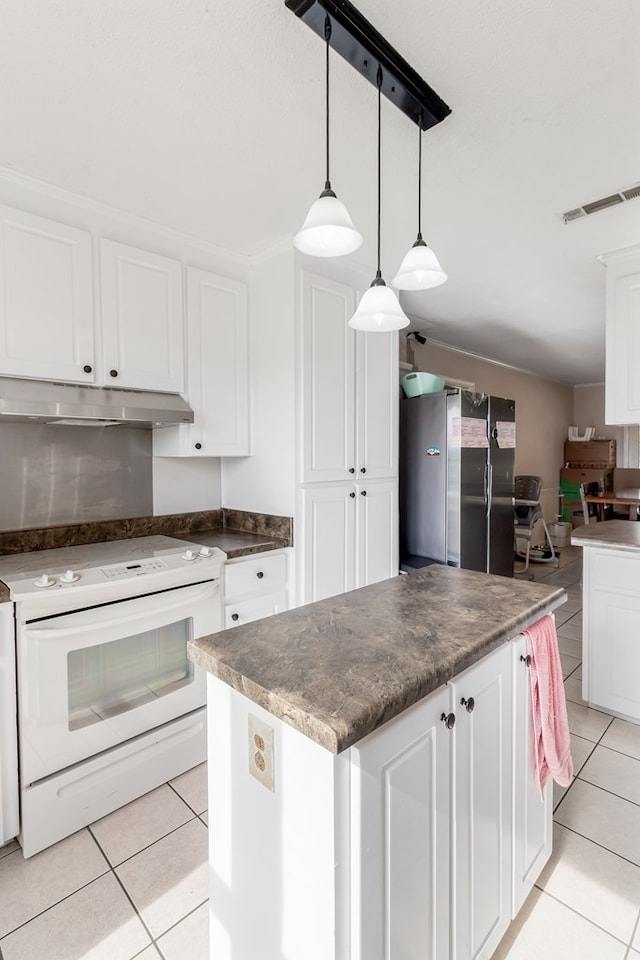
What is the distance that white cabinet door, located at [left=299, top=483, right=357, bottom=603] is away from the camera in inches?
98.8

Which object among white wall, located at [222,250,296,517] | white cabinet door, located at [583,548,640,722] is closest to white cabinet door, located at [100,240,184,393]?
white wall, located at [222,250,296,517]

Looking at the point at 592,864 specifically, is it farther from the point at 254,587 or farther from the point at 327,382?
the point at 327,382

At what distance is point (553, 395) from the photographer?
23.2 ft

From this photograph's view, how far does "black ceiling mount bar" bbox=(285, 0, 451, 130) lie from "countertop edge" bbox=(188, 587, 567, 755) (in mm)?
1554

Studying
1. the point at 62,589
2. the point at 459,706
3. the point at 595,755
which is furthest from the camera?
the point at 595,755

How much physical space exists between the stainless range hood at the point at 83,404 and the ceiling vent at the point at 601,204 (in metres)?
2.05

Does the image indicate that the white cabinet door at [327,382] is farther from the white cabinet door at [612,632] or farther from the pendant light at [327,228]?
the white cabinet door at [612,632]

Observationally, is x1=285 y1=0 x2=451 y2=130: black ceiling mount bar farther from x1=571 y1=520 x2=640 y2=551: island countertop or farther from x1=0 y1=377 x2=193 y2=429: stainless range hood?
x1=571 y1=520 x2=640 y2=551: island countertop

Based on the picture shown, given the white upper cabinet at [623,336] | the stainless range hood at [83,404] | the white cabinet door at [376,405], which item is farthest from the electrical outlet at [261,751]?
the white upper cabinet at [623,336]

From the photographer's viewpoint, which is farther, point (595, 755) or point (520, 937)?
point (595, 755)

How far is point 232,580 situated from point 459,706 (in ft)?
4.75

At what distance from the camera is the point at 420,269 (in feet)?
4.54

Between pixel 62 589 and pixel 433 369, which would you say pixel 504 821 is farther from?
pixel 433 369

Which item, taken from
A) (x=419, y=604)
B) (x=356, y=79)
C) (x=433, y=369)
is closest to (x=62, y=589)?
(x=419, y=604)
